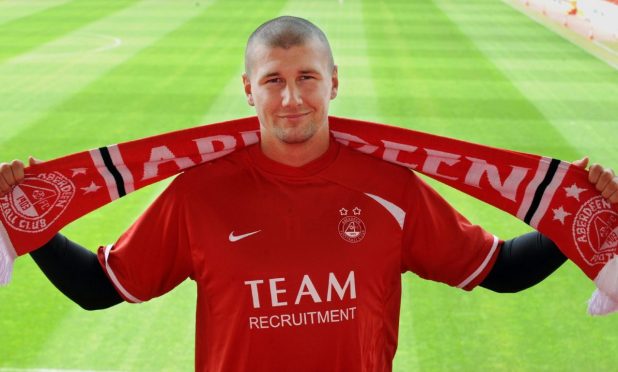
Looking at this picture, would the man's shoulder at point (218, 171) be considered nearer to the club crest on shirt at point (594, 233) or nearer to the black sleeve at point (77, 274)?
the black sleeve at point (77, 274)

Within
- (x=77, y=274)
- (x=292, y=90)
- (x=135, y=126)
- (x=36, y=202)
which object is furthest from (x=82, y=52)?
(x=292, y=90)

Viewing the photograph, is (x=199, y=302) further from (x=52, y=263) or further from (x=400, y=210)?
(x=400, y=210)

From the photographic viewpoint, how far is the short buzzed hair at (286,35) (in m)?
2.99

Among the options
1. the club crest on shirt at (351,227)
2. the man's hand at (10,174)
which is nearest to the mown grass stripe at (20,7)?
the man's hand at (10,174)

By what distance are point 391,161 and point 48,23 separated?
14.9 meters

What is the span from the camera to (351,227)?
10.0ft

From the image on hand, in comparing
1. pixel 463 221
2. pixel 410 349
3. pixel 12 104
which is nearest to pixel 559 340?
pixel 410 349

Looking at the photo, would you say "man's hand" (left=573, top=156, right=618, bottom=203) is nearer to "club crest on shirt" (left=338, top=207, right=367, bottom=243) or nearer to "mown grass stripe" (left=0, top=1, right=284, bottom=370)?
"club crest on shirt" (left=338, top=207, right=367, bottom=243)

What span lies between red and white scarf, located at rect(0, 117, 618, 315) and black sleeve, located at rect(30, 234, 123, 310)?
10 cm

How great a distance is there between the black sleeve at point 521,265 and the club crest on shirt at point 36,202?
1599 millimetres

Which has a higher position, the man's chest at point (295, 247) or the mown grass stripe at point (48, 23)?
the man's chest at point (295, 247)

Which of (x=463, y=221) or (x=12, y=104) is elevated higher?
(x=463, y=221)

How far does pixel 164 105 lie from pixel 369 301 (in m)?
8.37

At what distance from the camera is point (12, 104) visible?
10.9m
